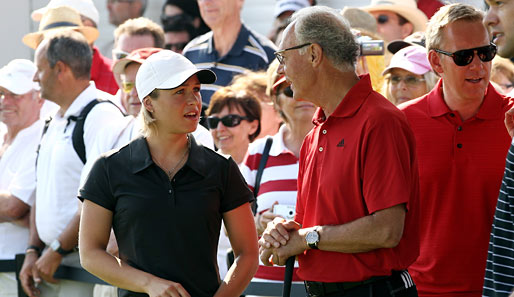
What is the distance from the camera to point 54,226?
19.9ft

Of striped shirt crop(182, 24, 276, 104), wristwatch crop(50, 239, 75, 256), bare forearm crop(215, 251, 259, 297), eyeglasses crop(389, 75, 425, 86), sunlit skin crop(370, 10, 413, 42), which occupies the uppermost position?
sunlit skin crop(370, 10, 413, 42)

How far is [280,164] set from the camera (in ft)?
17.5

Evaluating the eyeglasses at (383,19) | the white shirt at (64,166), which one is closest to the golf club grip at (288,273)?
the white shirt at (64,166)

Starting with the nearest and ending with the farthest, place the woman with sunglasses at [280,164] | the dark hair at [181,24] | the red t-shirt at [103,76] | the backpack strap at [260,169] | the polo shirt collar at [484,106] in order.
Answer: the polo shirt collar at [484,106] < the woman with sunglasses at [280,164] < the backpack strap at [260,169] < the red t-shirt at [103,76] < the dark hair at [181,24]

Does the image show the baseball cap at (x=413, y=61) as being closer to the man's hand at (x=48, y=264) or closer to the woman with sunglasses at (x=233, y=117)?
the woman with sunglasses at (x=233, y=117)

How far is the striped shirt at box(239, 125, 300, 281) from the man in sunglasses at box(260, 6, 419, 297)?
120cm

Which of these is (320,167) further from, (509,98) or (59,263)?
(59,263)

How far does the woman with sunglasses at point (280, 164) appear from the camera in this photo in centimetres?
518

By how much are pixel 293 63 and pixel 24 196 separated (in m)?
3.36

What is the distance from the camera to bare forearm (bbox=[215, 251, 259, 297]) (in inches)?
161

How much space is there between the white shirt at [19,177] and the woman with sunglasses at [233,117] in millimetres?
1513

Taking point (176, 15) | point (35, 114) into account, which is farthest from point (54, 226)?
point (176, 15)

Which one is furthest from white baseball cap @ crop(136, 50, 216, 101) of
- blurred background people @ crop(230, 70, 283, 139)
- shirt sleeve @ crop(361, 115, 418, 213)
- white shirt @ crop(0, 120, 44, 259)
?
white shirt @ crop(0, 120, 44, 259)

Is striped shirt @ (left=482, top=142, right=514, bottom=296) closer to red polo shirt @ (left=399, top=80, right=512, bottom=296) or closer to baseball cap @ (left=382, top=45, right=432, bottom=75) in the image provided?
red polo shirt @ (left=399, top=80, right=512, bottom=296)
